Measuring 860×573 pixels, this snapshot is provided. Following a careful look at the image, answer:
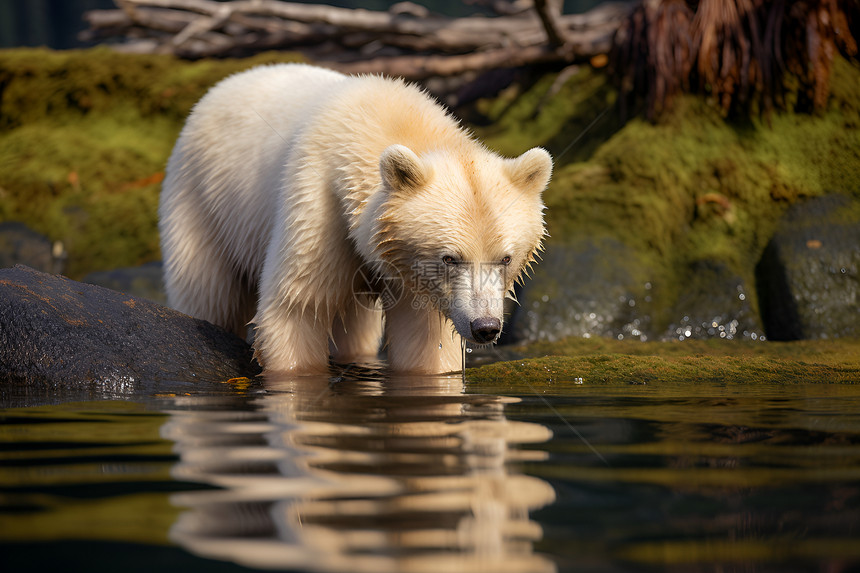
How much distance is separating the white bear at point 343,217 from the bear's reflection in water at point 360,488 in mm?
1231

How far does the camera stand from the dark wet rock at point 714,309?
23.4ft

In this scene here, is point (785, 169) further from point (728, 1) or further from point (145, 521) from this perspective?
point (145, 521)

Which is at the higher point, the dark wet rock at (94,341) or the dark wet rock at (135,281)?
the dark wet rock at (135,281)

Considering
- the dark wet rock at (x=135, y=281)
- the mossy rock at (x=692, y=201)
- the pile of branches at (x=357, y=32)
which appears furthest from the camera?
the pile of branches at (x=357, y=32)

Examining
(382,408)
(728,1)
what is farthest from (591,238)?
(382,408)

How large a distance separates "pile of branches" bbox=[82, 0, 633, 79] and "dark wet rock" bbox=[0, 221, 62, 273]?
3.25 m

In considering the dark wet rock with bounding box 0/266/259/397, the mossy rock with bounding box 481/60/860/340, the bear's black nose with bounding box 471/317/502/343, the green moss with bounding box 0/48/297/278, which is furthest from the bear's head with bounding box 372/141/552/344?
the green moss with bounding box 0/48/297/278

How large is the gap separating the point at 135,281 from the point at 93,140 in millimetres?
3038

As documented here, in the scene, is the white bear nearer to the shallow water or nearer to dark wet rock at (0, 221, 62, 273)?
the shallow water

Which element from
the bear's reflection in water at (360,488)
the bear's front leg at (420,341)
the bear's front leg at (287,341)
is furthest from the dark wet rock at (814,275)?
the bear's reflection in water at (360,488)

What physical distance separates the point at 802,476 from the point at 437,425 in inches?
50.4

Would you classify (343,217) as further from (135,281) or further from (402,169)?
(135,281)

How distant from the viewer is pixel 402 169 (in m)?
4.44

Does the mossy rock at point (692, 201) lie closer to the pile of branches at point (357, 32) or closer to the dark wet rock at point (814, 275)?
the dark wet rock at point (814, 275)
